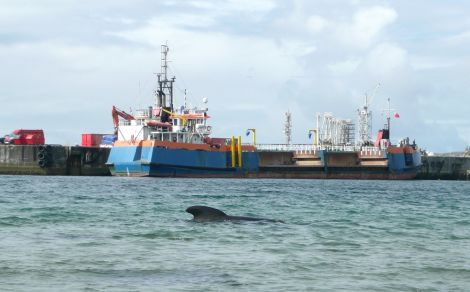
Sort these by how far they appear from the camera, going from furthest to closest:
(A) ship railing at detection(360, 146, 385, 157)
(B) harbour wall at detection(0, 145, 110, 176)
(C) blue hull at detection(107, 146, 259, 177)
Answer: (A) ship railing at detection(360, 146, 385, 157) → (B) harbour wall at detection(0, 145, 110, 176) → (C) blue hull at detection(107, 146, 259, 177)

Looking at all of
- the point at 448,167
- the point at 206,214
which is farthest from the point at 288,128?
the point at 206,214

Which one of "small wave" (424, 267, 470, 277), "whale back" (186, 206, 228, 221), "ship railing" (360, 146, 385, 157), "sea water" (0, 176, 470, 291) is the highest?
"ship railing" (360, 146, 385, 157)

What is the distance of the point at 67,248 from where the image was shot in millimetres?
27547

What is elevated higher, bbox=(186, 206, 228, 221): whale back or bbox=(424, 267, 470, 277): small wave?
bbox=(186, 206, 228, 221): whale back

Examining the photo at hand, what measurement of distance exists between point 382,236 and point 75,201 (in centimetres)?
2324

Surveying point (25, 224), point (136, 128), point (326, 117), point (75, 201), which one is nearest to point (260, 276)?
point (25, 224)

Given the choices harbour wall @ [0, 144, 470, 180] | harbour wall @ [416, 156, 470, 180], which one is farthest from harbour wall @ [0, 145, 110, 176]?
harbour wall @ [416, 156, 470, 180]

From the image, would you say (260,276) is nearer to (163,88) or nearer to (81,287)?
(81,287)

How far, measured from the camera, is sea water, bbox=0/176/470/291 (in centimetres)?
2212

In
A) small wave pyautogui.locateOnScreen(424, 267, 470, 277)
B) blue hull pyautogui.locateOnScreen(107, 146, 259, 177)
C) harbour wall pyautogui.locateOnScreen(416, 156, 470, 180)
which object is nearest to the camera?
small wave pyautogui.locateOnScreen(424, 267, 470, 277)

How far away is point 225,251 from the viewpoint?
27.5 meters

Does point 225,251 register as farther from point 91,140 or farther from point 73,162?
point 91,140

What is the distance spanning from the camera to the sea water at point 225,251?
22125 mm

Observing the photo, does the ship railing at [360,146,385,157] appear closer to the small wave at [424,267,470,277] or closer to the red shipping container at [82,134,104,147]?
the red shipping container at [82,134,104,147]
